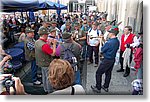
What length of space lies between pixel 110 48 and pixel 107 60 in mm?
121

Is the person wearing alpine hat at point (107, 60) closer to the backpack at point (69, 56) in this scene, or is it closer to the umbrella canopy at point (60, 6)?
the backpack at point (69, 56)

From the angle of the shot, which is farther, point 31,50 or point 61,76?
point 31,50

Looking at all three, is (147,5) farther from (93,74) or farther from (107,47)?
(93,74)

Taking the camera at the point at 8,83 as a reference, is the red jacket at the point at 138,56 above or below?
above

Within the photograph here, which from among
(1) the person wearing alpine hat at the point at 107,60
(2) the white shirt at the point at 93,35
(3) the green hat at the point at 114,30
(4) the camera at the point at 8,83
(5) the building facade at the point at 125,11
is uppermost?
(5) the building facade at the point at 125,11

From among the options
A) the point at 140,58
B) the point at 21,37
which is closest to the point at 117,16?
the point at 140,58

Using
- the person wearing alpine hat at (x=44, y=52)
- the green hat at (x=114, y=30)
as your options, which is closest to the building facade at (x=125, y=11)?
the green hat at (x=114, y=30)

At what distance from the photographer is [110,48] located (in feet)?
7.16

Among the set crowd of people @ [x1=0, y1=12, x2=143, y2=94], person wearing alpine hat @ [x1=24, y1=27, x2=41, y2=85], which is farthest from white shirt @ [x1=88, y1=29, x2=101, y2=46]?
person wearing alpine hat @ [x1=24, y1=27, x2=41, y2=85]

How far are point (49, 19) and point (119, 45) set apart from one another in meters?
0.69

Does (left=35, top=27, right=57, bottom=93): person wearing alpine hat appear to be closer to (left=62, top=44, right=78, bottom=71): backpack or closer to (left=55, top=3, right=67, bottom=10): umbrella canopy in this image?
(left=62, top=44, right=78, bottom=71): backpack

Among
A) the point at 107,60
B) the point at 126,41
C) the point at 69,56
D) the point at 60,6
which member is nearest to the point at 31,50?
the point at 69,56

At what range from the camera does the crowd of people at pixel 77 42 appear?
2.15 m

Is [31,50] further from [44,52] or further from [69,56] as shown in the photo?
[69,56]
